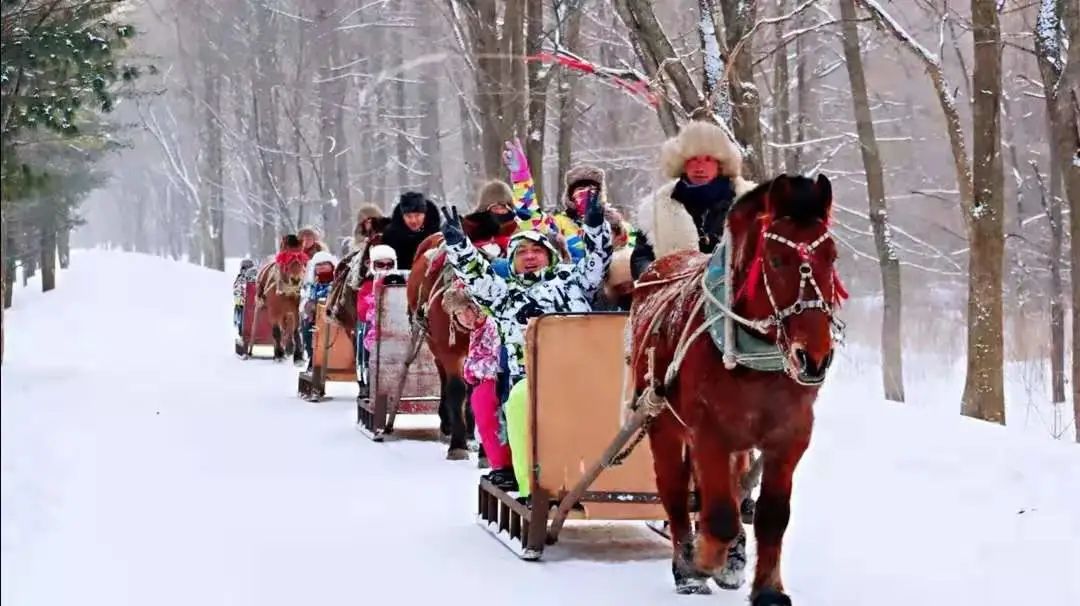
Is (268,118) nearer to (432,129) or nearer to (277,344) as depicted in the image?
(432,129)

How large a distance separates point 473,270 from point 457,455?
376 centimetres

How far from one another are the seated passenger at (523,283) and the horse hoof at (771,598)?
219 centimetres

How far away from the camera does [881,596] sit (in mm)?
6859

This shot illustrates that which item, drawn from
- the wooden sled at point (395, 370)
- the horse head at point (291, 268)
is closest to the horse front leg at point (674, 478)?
the wooden sled at point (395, 370)

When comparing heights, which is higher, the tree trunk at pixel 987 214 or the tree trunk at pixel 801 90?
the tree trunk at pixel 801 90

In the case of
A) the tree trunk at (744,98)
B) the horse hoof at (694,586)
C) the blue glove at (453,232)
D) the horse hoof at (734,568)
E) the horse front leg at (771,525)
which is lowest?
the horse hoof at (694,586)

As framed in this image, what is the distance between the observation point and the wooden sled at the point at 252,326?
79.6 ft

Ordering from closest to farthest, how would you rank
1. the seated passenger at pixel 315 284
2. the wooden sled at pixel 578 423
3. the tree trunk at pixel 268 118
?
the wooden sled at pixel 578 423
the seated passenger at pixel 315 284
the tree trunk at pixel 268 118

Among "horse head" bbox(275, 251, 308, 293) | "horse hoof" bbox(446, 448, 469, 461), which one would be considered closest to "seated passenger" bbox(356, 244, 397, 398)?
"horse hoof" bbox(446, 448, 469, 461)

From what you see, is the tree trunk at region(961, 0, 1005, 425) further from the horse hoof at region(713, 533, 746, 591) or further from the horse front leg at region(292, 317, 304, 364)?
the horse front leg at region(292, 317, 304, 364)

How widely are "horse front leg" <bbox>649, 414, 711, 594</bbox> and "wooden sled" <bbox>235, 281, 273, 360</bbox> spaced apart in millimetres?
17769

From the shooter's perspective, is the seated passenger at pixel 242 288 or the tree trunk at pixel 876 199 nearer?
the tree trunk at pixel 876 199

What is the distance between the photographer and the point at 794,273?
18.3ft

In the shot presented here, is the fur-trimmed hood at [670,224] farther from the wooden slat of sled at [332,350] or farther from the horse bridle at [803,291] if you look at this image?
the wooden slat of sled at [332,350]
